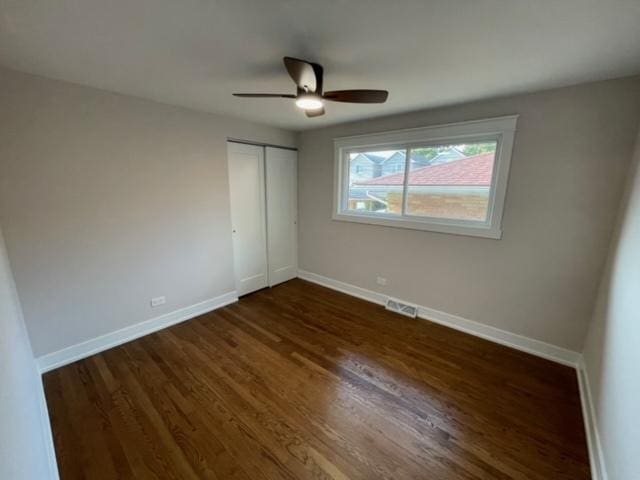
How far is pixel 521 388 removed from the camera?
2088 mm

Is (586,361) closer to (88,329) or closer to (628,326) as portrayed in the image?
(628,326)

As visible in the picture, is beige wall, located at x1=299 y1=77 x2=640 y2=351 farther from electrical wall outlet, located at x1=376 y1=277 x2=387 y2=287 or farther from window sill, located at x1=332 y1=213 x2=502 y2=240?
electrical wall outlet, located at x1=376 y1=277 x2=387 y2=287

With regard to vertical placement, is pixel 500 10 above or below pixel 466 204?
above

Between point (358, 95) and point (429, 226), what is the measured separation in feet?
5.77

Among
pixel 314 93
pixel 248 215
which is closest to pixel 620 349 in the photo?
pixel 314 93

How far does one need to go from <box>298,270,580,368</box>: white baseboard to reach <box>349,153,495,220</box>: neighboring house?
3.75 feet

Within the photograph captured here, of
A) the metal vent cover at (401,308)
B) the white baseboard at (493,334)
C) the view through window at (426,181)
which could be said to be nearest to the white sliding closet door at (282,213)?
the view through window at (426,181)

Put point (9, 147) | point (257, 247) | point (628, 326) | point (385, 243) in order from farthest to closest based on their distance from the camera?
point (257, 247) < point (385, 243) < point (9, 147) < point (628, 326)

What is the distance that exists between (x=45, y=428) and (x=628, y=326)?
11.2 ft

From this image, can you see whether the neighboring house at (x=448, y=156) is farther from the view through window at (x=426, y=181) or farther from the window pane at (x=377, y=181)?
the window pane at (x=377, y=181)

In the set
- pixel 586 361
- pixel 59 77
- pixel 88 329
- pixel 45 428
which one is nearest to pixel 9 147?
pixel 59 77

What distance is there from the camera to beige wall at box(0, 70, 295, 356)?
200cm

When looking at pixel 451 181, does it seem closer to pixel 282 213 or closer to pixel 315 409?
pixel 282 213

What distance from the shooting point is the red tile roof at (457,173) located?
263cm
